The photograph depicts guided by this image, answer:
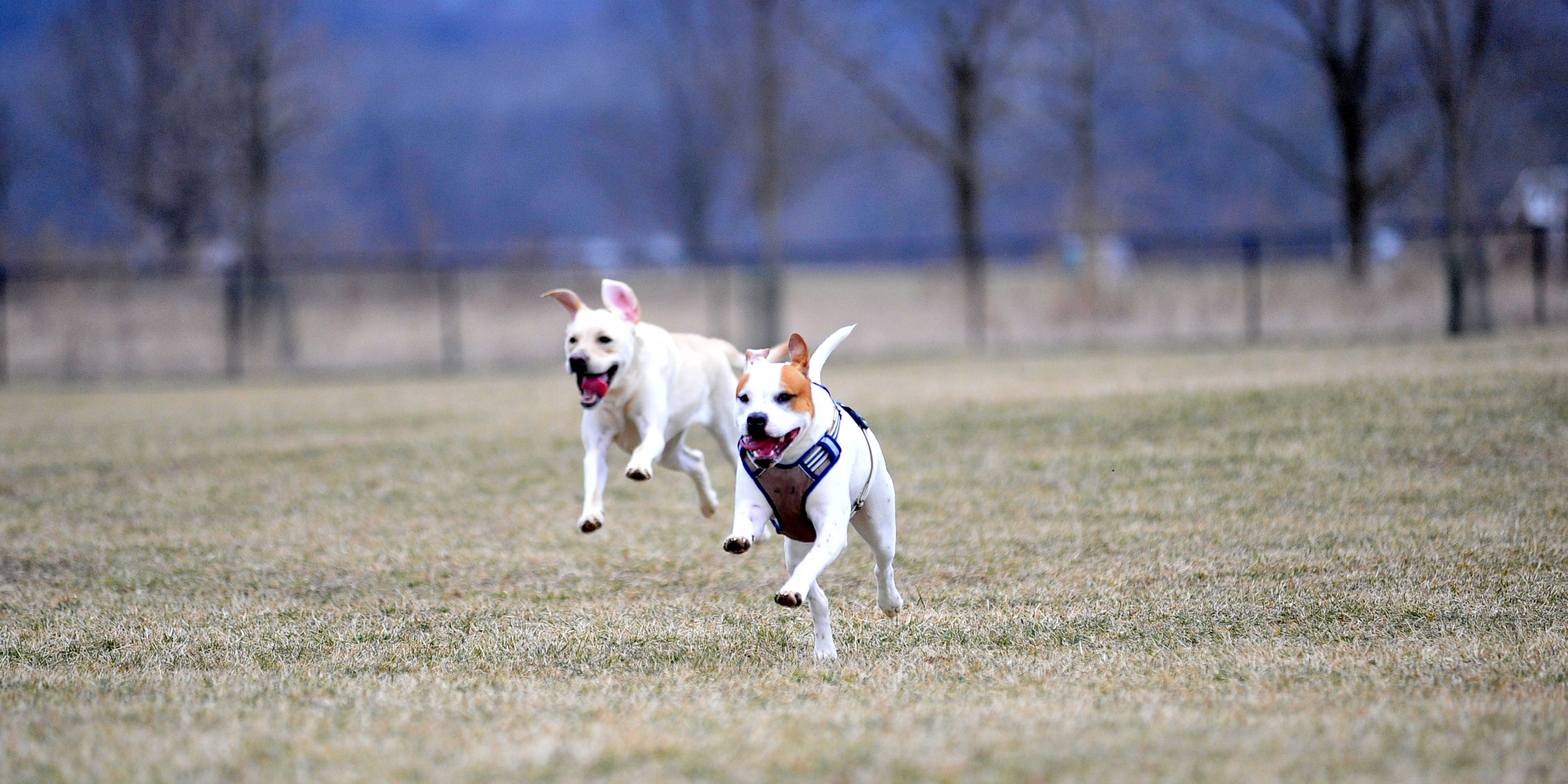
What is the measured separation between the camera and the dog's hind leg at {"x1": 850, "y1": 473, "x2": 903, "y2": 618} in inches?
201

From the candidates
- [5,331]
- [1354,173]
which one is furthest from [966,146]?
[5,331]

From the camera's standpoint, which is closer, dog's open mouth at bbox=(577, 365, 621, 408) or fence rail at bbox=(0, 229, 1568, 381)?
dog's open mouth at bbox=(577, 365, 621, 408)

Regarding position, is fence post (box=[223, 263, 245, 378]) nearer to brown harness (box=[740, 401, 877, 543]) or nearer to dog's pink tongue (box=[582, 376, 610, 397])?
dog's pink tongue (box=[582, 376, 610, 397])

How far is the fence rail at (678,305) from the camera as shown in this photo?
20.4m

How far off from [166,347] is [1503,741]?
71.2 feet

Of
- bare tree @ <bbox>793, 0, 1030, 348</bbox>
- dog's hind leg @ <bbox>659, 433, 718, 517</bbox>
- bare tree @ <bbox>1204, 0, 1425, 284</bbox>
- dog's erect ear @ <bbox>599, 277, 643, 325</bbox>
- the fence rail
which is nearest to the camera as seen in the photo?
dog's erect ear @ <bbox>599, 277, 643, 325</bbox>

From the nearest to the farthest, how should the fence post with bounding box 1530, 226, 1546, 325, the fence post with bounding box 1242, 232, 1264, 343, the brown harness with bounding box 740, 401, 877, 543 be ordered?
the brown harness with bounding box 740, 401, 877, 543
the fence post with bounding box 1530, 226, 1546, 325
the fence post with bounding box 1242, 232, 1264, 343

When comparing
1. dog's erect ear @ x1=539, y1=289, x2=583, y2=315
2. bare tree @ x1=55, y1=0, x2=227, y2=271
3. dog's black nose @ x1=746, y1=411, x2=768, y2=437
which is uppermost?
bare tree @ x1=55, y1=0, x2=227, y2=271

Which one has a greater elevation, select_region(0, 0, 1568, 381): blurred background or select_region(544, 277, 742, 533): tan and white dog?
select_region(0, 0, 1568, 381): blurred background

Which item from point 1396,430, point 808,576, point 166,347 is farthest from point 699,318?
point 808,576

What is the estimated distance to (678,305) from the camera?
927 inches

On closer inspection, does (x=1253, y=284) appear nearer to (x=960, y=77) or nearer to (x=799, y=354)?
(x=960, y=77)

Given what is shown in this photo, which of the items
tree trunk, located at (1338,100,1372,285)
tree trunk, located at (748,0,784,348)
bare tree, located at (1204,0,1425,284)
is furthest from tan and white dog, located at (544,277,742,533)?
tree trunk, located at (1338,100,1372,285)

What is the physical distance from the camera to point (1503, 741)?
3656mm
